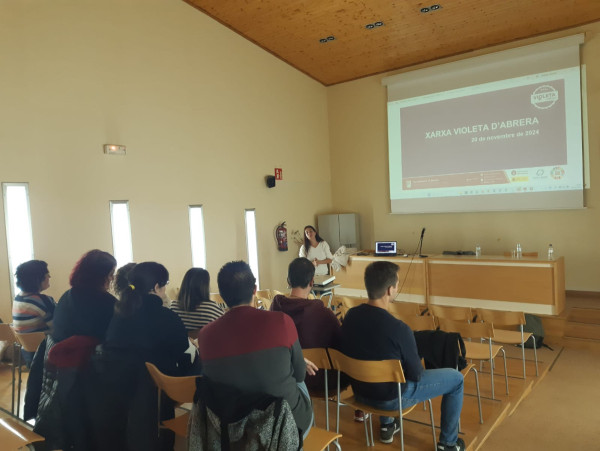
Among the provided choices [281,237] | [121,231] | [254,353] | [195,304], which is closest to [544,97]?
[281,237]

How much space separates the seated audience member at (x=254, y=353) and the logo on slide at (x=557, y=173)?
18.1 feet

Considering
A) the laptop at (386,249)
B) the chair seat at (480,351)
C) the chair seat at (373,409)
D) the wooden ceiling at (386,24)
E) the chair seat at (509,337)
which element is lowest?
the chair seat at (509,337)

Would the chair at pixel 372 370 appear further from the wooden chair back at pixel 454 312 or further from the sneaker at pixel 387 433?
the wooden chair back at pixel 454 312

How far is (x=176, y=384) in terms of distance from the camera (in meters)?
2.14

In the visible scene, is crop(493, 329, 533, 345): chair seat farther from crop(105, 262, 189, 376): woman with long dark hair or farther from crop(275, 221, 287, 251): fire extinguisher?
crop(275, 221, 287, 251): fire extinguisher

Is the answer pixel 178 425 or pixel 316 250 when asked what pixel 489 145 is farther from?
pixel 178 425

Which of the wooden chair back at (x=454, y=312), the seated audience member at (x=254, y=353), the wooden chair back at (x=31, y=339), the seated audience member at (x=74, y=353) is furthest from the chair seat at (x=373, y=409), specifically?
the wooden chair back at (x=31, y=339)

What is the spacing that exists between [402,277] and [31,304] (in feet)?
15.1

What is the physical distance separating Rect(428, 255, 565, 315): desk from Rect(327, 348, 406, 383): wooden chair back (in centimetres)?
367

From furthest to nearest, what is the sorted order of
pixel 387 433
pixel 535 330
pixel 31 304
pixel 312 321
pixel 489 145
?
pixel 489 145 < pixel 535 330 < pixel 31 304 < pixel 387 433 < pixel 312 321

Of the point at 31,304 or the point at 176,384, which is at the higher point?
the point at 31,304

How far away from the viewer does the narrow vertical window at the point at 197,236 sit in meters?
6.00

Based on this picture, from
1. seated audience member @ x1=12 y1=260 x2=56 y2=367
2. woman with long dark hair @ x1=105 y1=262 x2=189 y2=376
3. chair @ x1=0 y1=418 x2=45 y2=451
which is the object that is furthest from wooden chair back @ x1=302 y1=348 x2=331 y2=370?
seated audience member @ x1=12 y1=260 x2=56 y2=367

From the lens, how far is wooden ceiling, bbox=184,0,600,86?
562cm
